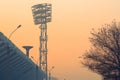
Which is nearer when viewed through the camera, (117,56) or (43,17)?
(117,56)

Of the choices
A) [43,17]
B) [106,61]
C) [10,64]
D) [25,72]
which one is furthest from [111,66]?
[43,17]

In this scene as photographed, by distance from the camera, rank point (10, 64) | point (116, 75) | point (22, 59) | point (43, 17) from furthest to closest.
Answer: point (43, 17)
point (22, 59)
point (10, 64)
point (116, 75)

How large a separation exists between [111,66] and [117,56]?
146 cm

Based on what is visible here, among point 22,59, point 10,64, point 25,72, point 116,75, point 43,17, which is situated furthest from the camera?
point 43,17

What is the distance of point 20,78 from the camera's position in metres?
152

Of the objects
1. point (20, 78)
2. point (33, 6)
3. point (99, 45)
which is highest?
point (33, 6)

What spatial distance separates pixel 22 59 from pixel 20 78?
2138 centimetres

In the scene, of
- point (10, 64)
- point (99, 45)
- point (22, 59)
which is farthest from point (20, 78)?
point (99, 45)

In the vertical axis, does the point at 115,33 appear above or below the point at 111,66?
above

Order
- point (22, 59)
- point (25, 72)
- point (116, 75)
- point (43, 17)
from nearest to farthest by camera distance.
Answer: point (116, 75) < point (22, 59) < point (25, 72) < point (43, 17)

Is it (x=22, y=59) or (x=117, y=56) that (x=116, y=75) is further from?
(x=22, y=59)

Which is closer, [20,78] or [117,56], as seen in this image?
[117,56]

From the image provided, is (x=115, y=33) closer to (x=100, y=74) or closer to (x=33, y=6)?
(x=100, y=74)

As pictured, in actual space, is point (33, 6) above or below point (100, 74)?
above
